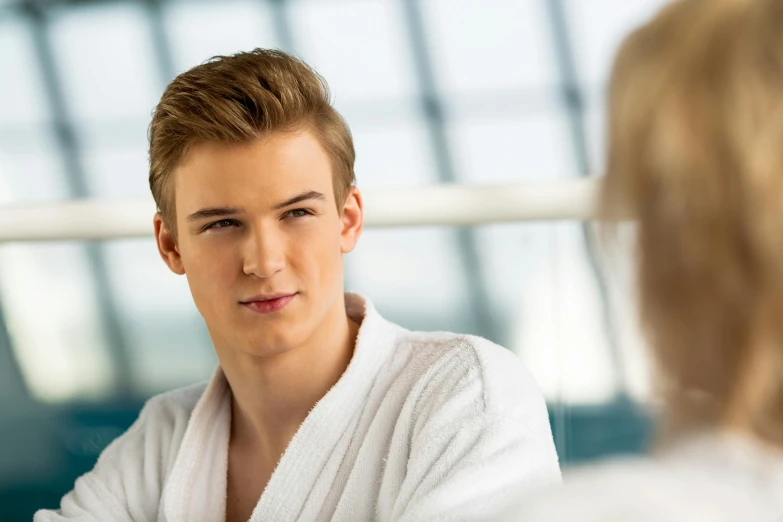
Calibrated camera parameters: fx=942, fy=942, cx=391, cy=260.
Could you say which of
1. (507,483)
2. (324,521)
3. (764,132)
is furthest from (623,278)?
(324,521)

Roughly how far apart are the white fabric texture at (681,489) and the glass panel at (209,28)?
5.57m

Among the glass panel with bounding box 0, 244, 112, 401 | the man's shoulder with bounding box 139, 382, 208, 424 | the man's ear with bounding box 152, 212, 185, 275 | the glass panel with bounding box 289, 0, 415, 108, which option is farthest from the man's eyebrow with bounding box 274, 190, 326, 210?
the glass panel with bounding box 289, 0, 415, 108

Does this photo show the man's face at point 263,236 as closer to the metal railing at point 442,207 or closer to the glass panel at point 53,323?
the metal railing at point 442,207

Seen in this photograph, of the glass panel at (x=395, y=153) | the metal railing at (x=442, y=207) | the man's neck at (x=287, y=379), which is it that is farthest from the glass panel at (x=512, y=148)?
the man's neck at (x=287, y=379)

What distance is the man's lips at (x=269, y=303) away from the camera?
4.05 feet

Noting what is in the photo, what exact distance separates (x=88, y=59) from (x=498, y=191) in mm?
5108

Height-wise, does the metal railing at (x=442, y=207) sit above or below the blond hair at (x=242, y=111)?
below

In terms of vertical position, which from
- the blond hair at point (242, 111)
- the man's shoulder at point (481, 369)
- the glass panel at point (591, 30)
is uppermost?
the glass panel at point (591, 30)

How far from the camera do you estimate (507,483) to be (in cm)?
105

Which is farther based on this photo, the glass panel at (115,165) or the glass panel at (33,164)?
the glass panel at (115,165)

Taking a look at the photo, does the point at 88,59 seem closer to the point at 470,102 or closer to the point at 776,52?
the point at 470,102

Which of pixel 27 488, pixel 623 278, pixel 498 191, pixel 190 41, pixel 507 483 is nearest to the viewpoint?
pixel 623 278

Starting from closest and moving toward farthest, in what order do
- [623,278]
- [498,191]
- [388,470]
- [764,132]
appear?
[764,132] < [623,278] < [388,470] < [498,191]

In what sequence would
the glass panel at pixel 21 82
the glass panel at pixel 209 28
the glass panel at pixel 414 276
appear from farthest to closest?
the glass panel at pixel 209 28 → the glass panel at pixel 21 82 → the glass panel at pixel 414 276
